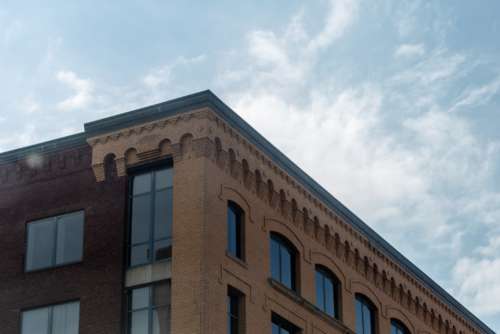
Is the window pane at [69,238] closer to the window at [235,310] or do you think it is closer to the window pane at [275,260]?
the window at [235,310]

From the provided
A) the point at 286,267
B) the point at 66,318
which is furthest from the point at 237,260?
the point at 66,318

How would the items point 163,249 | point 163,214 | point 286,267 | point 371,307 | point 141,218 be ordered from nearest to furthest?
1. point 163,249
2. point 163,214
3. point 141,218
4. point 286,267
5. point 371,307

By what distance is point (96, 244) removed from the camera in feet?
130

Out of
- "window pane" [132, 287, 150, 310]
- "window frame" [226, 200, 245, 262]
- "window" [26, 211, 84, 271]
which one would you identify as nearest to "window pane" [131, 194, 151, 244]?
A: "window pane" [132, 287, 150, 310]

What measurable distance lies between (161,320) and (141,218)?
3871 mm

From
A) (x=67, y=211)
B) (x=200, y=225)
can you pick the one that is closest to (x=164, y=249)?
(x=200, y=225)

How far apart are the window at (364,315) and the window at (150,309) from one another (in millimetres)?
12701

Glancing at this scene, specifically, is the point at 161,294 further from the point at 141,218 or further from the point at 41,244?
the point at 41,244

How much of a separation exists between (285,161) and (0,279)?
37.1 feet

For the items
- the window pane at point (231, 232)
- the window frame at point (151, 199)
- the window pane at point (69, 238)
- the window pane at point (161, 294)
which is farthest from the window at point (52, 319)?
the window pane at point (231, 232)

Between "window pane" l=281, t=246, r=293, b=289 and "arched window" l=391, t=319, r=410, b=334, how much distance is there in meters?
9.23

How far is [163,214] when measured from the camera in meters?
39.1

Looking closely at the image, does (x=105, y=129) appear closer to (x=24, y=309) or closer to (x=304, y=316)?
(x=24, y=309)

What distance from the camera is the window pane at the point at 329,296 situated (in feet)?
152
